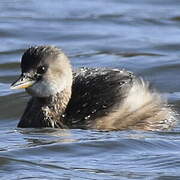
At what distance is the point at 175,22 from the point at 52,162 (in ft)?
30.3

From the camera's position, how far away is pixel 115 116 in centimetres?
1149

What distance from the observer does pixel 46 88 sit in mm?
11680

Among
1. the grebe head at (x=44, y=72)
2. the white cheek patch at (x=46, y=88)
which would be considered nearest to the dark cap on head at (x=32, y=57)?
the grebe head at (x=44, y=72)

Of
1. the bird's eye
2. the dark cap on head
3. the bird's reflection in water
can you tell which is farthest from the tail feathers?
the dark cap on head

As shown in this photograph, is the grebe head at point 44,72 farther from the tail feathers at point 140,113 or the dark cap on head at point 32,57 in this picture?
the tail feathers at point 140,113

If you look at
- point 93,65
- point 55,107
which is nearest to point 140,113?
point 55,107

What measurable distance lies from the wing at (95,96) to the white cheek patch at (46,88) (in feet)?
0.52

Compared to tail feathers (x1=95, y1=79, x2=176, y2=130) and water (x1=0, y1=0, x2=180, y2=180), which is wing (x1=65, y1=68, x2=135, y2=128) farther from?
water (x1=0, y1=0, x2=180, y2=180)

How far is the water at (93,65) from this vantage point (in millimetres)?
9891

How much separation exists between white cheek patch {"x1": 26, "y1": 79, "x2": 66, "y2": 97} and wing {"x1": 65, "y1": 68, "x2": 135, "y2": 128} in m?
0.16

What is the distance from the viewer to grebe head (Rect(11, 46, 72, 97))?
37.8ft

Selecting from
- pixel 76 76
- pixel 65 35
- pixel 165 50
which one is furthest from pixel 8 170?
pixel 65 35

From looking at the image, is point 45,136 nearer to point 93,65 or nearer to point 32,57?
point 32,57

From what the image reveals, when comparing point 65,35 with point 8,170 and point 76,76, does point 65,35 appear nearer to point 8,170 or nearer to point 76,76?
point 76,76
